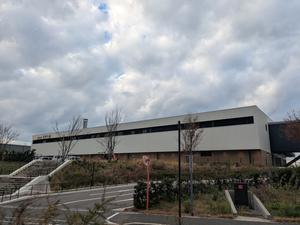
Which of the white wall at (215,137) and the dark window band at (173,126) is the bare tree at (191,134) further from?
the white wall at (215,137)

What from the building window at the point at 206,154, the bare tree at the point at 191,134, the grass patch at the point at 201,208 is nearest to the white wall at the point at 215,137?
the building window at the point at 206,154

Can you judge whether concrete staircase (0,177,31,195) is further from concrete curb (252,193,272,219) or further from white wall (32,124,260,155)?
white wall (32,124,260,155)

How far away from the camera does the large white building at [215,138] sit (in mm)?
43312

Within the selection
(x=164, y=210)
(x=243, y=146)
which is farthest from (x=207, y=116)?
(x=164, y=210)

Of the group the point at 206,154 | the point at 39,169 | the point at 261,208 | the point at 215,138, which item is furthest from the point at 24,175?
the point at 215,138

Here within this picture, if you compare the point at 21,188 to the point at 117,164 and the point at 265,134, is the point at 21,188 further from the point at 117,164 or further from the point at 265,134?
the point at 265,134

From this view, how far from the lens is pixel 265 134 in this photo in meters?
47.0

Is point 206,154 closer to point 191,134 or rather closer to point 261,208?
point 191,134

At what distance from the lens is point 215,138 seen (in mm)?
46156

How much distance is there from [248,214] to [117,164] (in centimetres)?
2242

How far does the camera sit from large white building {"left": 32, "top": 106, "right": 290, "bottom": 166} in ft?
142

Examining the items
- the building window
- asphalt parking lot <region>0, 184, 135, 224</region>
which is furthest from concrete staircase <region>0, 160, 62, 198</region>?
the building window

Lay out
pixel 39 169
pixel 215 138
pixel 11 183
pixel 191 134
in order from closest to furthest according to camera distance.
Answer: pixel 11 183, pixel 39 169, pixel 191 134, pixel 215 138

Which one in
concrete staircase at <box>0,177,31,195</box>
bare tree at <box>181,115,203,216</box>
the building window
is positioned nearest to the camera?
concrete staircase at <box>0,177,31,195</box>
